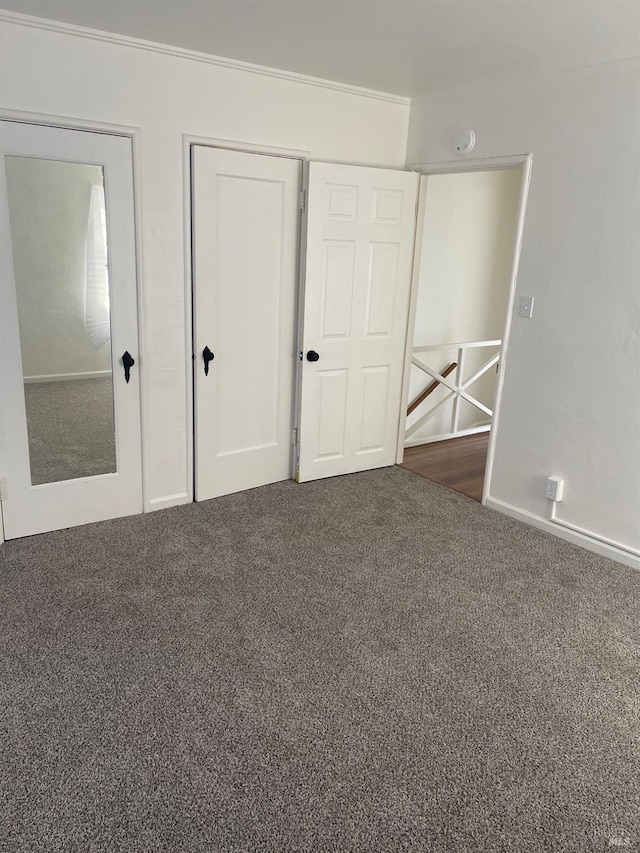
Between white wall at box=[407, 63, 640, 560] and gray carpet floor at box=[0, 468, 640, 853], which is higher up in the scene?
white wall at box=[407, 63, 640, 560]

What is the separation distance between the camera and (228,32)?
9.62 ft

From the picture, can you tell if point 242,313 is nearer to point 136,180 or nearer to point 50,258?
point 136,180

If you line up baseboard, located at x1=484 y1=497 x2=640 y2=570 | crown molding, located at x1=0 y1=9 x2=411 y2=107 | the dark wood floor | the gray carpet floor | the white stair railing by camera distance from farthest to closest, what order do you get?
the white stair railing
the dark wood floor
baseboard, located at x1=484 y1=497 x2=640 y2=570
crown molding, located at x1=0 y1=9 x2=411 y2=107
the gray carpet floor

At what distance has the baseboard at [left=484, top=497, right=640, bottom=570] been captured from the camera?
3338 millimetres

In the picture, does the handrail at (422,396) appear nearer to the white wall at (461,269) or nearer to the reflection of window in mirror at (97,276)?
the white wall at (461,269)

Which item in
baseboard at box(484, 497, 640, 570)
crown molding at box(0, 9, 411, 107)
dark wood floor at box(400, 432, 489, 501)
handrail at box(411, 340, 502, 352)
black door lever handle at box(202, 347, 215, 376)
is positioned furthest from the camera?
handrail at box(411, 340, 502, 352)

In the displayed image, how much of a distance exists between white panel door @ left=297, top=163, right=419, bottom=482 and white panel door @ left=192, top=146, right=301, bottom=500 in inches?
5.9

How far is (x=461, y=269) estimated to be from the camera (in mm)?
5281

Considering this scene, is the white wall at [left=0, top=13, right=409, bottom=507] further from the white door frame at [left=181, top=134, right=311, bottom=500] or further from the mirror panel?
the mirror panel

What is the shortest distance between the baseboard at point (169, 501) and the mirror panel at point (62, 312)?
0.37 m

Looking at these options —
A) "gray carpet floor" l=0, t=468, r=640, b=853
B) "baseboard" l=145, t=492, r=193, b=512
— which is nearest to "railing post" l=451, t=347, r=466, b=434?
"gray carpet floor" l=0, t=468, r=640, b=853

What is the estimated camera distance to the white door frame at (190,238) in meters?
3.42

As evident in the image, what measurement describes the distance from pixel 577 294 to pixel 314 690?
2.37m

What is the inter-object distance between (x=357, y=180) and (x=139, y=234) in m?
1.40
